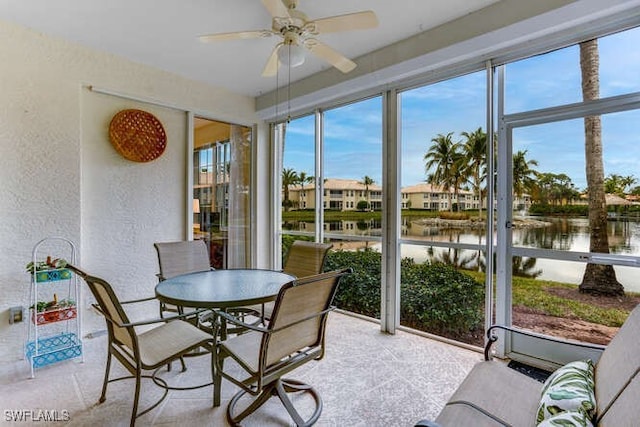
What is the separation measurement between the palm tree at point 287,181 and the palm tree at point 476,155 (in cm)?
230

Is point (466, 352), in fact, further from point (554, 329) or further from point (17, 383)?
point (17, 383)

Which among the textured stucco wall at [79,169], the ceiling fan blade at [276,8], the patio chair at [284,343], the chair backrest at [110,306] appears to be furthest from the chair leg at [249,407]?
the ceiling fan blade at [276,8]

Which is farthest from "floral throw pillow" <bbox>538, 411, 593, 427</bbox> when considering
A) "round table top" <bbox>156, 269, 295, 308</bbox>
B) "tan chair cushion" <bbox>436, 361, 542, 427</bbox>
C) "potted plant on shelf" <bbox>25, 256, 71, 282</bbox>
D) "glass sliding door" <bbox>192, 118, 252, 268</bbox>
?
"glass sliding door" <bbox>192, 118, 252, 268</bbox>

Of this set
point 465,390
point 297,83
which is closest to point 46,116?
point 297,83

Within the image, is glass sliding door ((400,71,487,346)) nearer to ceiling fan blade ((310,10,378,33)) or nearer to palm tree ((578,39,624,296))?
palm tree ((578,39,624,296))

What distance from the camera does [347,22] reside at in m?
A: 1.94

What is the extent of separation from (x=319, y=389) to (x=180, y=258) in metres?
1.73

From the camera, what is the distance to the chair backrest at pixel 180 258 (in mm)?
2943

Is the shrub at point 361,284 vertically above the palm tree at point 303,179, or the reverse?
the palm tree at point 303,179

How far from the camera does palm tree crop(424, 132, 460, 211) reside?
122 inches

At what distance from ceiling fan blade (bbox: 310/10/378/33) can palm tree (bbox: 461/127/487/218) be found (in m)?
1.50

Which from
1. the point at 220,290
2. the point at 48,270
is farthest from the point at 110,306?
the point at 48,270

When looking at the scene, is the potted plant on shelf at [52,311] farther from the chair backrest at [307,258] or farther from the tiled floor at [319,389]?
the chair backrest at [307,258]

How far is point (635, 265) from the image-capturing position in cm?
217
